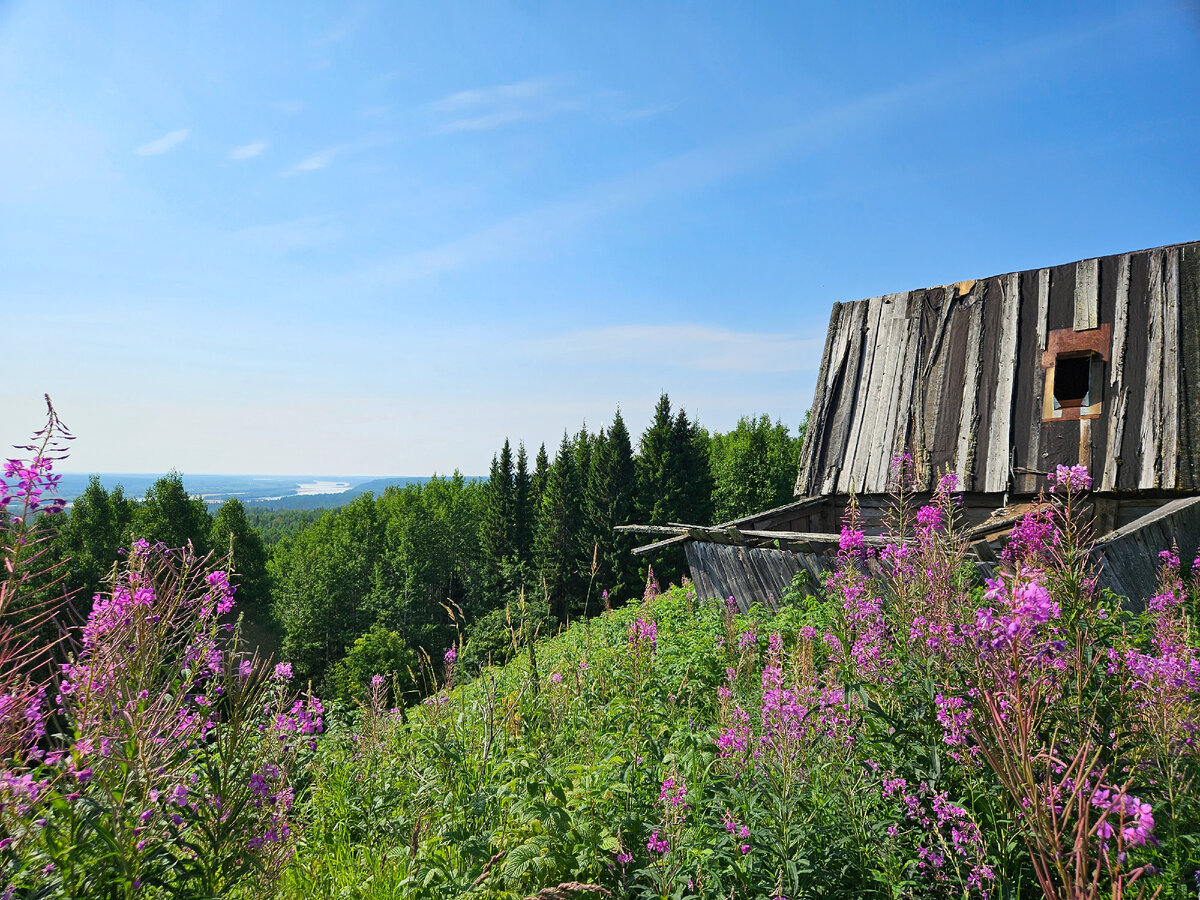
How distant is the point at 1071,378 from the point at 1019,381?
0.78 m

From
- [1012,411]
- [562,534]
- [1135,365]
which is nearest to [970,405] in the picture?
[1012,411]

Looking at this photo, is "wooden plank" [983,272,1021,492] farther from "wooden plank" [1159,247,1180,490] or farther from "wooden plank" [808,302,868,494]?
"wooden plank" [808,302,868,494]

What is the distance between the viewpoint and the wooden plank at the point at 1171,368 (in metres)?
8.14

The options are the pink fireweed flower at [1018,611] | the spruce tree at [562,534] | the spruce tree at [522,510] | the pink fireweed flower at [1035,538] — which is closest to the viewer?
the pink fireweed flower at [1018,611]

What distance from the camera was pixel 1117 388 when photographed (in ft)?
29.3

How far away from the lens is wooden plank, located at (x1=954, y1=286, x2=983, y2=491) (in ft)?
32.5

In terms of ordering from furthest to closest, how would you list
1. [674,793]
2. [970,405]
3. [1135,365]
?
[970,405] → [1135,365] → [674,793]

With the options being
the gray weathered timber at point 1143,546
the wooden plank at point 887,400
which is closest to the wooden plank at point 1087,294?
the wooden plank at point 887,400

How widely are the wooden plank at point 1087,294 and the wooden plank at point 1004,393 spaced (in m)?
0.80

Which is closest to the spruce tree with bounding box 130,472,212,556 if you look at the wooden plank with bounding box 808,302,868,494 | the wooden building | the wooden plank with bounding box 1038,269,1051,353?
the wooden building

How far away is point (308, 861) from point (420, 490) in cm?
6449

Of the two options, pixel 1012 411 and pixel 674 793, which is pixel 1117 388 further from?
pixel 674 793

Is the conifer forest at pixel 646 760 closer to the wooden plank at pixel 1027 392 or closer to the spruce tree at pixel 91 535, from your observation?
the wooden plank at pixel 1027 392

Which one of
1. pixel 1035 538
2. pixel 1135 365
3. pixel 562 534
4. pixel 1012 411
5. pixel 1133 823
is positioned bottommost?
pixel 562 534
